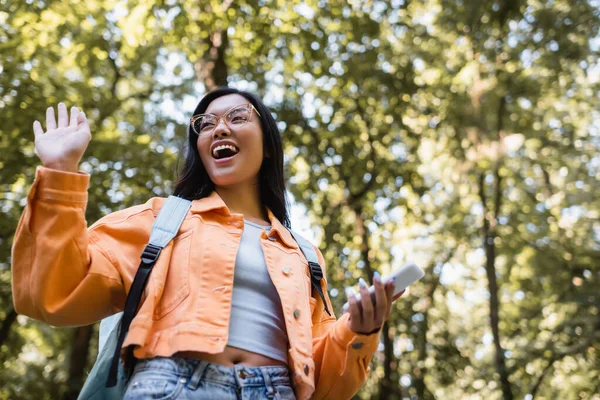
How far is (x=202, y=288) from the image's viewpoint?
1.97 meters

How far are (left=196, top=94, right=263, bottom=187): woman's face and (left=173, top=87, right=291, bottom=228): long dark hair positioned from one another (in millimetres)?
79

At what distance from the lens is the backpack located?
6.12 feet

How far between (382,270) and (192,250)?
922 cm

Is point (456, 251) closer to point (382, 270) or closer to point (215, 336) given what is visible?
point (382, 270)

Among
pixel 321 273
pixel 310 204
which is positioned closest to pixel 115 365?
pixel 321 273

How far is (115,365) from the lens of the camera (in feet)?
6.10

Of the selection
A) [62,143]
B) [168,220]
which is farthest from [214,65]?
[62,143]

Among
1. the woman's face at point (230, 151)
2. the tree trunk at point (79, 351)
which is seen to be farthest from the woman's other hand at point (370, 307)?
the tree trunk at point (79, 351)

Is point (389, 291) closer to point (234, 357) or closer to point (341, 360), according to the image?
point (341, 360)

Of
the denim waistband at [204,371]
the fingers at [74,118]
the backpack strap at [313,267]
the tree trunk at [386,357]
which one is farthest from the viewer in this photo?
the tree trunk at [386,357]

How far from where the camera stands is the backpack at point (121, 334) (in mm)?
1865

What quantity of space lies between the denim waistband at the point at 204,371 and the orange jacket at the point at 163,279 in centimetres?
4

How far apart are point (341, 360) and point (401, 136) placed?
7730 mm

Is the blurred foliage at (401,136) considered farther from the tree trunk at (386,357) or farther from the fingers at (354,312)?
the fingers at (354,312)
